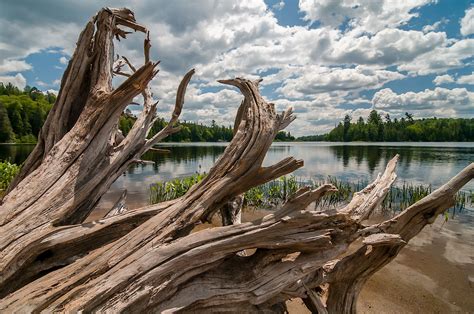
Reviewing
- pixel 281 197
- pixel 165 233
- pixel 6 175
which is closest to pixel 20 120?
pixel 6 175

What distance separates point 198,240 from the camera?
9.01 ft

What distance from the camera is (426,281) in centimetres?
580

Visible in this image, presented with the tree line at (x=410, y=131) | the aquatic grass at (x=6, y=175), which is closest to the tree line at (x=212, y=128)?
the tree line at (x=410, y=131)

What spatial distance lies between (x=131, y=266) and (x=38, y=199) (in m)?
1.36

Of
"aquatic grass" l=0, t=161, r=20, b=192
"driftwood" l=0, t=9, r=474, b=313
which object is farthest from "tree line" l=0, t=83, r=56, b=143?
"driftwood" l=0, t=9, r=474, b=313

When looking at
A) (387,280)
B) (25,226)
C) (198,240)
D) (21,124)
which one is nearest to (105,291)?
(198,240)

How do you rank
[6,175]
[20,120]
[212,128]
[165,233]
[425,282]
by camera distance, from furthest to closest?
1. [212,128]
2. [20,120]
3. [6,175]
4. [425,282]
5. [165,233]

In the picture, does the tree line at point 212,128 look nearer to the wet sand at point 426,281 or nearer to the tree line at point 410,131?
the tree line at point 410,131

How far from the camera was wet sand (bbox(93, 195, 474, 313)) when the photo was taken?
4867 mm

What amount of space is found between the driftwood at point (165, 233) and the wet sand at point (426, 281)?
202 centimetres

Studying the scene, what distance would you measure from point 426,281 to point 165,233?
18.4 ft

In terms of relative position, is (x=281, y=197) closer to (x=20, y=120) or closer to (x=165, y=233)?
(x=165, y=233)

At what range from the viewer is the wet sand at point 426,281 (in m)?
4.87

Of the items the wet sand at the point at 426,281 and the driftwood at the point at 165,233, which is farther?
the wet sand at the point at 426,281
